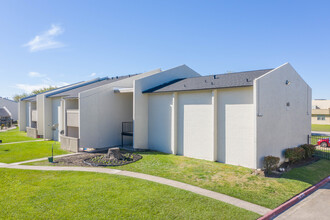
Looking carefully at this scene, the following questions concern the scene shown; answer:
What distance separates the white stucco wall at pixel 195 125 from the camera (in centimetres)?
1453

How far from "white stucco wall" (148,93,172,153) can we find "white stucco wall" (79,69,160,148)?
3397mm

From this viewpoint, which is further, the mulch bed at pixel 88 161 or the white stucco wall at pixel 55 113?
the white stucco wall at pixel 55 113

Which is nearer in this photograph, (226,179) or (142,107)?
(226,179)

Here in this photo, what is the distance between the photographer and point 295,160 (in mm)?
14711

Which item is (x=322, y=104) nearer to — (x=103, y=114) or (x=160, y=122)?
(x=160, y=122)

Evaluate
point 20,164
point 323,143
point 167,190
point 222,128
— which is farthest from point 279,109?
point 20,164

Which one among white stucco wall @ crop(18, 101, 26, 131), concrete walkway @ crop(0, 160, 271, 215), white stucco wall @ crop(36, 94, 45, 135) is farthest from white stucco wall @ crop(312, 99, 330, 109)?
white stucco wall @ crop(18, 101, 26, 131)

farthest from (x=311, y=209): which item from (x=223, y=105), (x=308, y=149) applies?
(x=308, y=149)

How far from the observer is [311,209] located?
8.35 m

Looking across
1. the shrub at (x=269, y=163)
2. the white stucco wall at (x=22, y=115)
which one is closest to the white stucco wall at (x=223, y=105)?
the shrub at (x=269, y=163)

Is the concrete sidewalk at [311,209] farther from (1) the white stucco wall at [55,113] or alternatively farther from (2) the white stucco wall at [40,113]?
(2) the white stucco wall at [40,113]

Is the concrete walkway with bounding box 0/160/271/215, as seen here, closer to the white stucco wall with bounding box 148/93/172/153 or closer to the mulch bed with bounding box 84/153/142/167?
the mulch bed with bounding box 84/153/142/167

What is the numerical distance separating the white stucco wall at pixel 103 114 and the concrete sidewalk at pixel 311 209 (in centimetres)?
1479

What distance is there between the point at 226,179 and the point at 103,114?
12148mm
